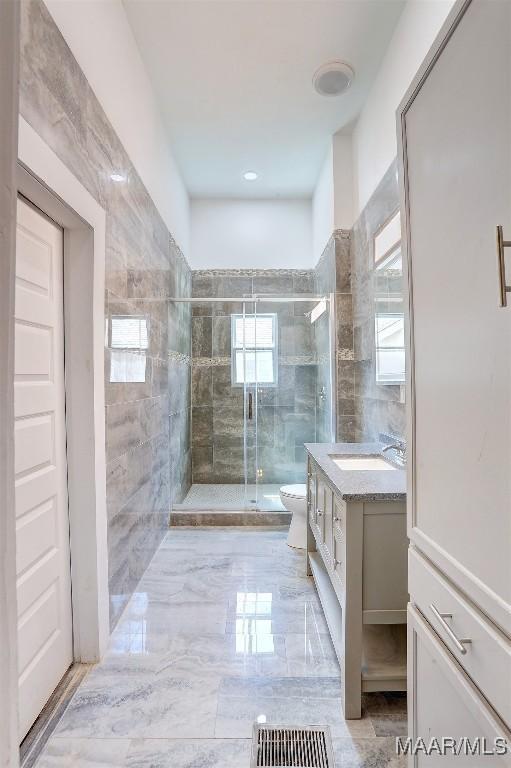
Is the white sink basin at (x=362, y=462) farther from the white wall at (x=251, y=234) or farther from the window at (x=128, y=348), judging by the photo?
the white wall at (x=251, y=234)

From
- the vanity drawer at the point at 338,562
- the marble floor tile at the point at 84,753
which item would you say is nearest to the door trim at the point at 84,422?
the marble floor tile at the point at 84,753

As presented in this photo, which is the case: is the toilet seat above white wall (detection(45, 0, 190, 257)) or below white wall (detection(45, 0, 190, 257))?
below

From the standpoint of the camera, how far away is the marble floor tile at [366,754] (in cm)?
136

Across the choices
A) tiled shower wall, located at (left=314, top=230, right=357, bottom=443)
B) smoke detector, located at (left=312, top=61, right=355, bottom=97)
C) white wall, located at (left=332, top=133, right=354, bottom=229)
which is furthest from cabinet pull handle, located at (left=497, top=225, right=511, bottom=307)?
white wall, located at (left=332, top=133, right=354, bottom=229)

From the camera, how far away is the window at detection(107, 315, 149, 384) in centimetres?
215

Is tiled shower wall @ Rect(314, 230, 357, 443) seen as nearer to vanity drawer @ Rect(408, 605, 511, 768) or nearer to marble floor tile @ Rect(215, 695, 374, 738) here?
marble floor tile @ Rect(215, 695, 374, 738)

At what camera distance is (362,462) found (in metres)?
2.37

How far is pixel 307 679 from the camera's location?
176 centimetres

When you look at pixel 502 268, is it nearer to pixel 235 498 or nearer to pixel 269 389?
pixel 269 389

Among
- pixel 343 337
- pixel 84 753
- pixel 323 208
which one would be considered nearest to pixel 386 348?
pixel 343 337

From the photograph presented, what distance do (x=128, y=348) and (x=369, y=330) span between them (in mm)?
1628

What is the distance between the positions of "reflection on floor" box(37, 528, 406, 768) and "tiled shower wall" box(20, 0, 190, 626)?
0.30 metres

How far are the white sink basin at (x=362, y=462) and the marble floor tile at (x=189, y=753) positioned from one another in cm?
125

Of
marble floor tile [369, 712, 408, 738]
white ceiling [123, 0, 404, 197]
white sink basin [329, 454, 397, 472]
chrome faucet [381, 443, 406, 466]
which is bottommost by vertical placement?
marble floor tile [369, 712, 408, 738]
